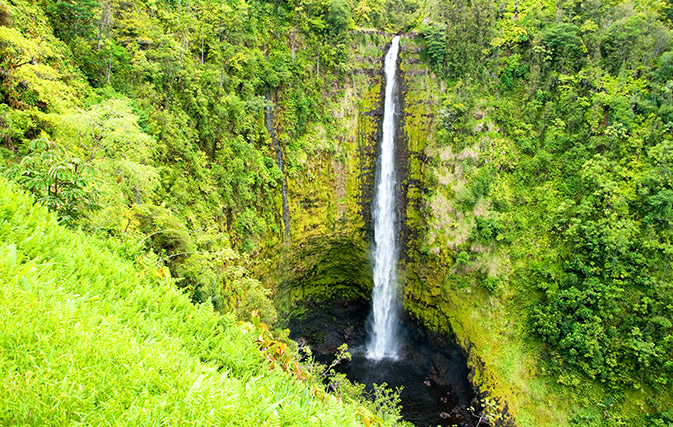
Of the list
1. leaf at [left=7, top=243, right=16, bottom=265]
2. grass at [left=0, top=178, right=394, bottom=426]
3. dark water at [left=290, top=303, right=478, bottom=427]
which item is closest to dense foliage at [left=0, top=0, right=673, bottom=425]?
dark water at [left=290, top=303, right=478, bottom=427]

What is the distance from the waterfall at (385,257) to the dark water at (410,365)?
2.68 feet

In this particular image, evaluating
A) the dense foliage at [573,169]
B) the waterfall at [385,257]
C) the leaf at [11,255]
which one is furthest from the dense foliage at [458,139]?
the leaf at [11,255]

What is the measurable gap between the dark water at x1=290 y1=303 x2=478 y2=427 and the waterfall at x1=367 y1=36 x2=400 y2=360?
2.68ft

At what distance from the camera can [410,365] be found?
757 inches

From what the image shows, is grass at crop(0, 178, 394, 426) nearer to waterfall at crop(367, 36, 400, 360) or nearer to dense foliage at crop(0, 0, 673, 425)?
dense foliage at crop(0, 0, 673, 425)

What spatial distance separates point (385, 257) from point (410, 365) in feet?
21.2

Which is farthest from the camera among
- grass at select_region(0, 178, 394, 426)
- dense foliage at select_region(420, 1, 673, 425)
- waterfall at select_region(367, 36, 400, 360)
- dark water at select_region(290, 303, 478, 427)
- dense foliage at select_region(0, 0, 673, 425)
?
waterfall at select_region(367, 36, 400, 360)

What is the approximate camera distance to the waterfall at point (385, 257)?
21.0m

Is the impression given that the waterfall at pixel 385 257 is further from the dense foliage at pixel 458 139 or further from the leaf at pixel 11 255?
the leaf at pixel 11 255

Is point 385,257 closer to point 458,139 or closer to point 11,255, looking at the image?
point 458,139

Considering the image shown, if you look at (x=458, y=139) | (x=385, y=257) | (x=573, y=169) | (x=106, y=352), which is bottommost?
(x=385, y=257)

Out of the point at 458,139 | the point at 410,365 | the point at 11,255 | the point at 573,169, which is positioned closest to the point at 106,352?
the point at 11,255

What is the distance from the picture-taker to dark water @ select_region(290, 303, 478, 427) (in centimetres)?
1617

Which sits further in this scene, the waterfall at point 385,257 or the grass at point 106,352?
the waterfall at point 385,257
